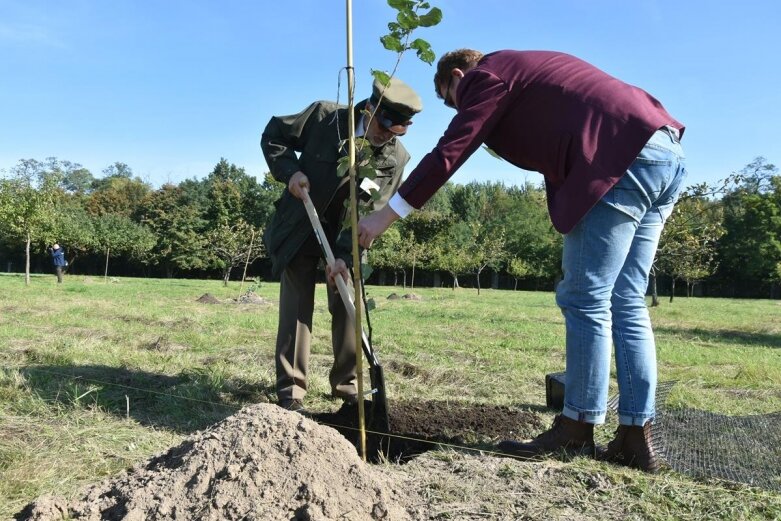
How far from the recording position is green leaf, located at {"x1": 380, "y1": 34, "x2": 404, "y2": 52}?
2.41 metres

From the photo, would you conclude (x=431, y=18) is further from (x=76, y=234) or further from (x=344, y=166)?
(x=76, y=234)

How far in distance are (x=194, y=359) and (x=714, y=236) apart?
22.6m

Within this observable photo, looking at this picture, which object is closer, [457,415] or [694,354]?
[457,415]

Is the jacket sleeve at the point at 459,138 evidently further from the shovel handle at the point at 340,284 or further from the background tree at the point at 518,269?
the background tree at the point at 518,269

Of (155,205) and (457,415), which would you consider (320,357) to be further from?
(155,205)

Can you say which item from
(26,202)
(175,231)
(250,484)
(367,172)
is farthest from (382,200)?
(175,231)

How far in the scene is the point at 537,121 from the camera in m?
2.51

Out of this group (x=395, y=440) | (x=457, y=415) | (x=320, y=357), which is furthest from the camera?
(x=320, y=357)

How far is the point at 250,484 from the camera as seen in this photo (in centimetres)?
190

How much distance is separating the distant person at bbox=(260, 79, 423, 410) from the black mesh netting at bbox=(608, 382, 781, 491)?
1769 millimetres

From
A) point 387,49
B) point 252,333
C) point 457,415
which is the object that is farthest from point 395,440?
point 252,333

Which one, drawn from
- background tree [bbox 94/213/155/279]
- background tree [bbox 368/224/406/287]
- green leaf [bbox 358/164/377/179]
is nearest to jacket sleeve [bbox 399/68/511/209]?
green leaf [bbox 358/164/377/179]

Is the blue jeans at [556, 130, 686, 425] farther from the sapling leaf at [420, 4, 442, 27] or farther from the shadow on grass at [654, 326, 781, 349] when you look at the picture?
the shadow on grass at [654, 326, 781, 349]

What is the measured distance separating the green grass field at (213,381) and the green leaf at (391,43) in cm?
184
